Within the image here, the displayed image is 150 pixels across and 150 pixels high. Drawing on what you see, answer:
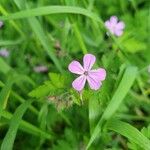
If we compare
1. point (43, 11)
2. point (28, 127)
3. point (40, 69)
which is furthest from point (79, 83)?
point (40, 69)

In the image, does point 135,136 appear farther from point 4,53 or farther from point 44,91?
point 4,53

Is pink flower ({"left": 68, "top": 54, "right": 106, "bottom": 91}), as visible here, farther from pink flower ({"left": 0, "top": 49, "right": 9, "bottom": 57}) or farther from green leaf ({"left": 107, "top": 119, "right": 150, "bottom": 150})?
pink flower ({"left": 0, "top": 49, "right": 9, "bottom": 57})

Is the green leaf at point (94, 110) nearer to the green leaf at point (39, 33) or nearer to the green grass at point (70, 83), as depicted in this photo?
the green grass at point (70, 83)

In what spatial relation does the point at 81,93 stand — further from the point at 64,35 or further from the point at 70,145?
the point at 64,35

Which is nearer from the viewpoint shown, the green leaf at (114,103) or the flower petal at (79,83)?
the flower petal at (79,83)

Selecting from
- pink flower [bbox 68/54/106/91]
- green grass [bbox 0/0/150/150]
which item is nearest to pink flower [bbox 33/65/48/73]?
green grass [bbox 0/0/150/150]

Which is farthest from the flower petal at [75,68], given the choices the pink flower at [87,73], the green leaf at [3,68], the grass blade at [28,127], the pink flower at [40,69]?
the pink flower at [40,69]
